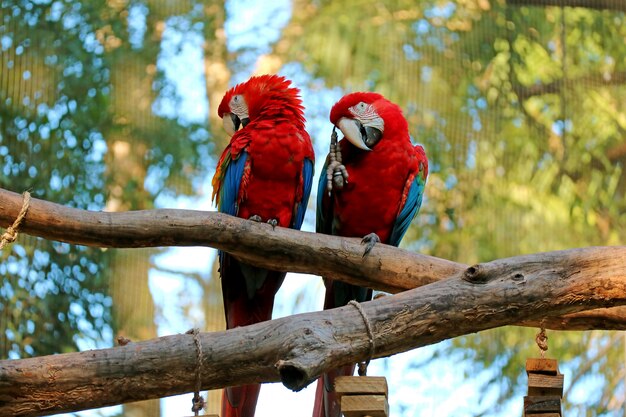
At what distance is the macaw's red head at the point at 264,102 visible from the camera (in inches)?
126

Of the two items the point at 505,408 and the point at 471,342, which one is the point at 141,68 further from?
the point at 505,408

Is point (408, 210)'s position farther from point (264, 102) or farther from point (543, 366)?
point (543, 366)

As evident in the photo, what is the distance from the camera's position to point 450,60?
20.7 feet

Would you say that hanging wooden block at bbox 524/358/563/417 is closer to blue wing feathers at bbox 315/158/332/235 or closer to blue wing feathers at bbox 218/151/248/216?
blue wing feathers at bbox 315/158/332/235

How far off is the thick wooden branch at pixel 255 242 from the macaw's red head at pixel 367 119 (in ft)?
1.61

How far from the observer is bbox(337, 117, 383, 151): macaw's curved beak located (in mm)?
3092

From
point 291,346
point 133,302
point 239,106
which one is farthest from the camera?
point 133,302

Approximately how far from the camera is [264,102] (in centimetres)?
324

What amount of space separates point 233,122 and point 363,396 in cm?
154

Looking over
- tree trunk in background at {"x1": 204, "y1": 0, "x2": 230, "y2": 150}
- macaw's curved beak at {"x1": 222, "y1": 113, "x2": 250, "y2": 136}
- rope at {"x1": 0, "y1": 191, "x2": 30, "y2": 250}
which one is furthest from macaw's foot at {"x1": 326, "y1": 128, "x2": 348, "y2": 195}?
tree trunk in background at {"x1": 204, "y1": 0, "x2": 230, "y2": 150}

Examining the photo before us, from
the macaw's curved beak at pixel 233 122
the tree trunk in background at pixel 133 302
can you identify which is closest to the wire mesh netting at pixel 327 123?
the tree trunk in background at pixel 133 302

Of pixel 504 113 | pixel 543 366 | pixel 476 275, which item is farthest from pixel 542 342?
pixel 504 113

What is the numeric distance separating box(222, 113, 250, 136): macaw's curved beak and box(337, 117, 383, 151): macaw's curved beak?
1.24ft

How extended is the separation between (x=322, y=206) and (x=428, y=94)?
3.23 meters
